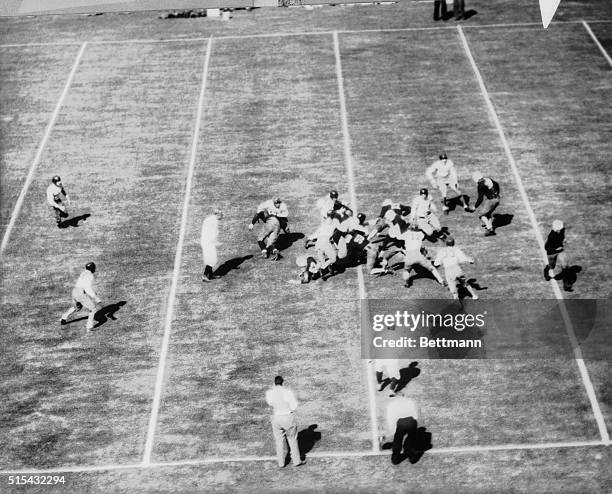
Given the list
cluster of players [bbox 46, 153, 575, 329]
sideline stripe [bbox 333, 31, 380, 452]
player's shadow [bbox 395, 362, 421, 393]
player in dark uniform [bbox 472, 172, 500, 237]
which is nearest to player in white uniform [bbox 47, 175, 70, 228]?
cluster of players [bbox 46, 153, 575, 329]

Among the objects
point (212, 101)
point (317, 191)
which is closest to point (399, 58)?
point (212, 101)

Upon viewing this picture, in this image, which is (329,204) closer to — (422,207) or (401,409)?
(422,207)

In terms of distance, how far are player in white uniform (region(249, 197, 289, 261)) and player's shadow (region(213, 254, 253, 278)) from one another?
1.95 feet

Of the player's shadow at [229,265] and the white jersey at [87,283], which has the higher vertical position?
the white jersey at [87,283]

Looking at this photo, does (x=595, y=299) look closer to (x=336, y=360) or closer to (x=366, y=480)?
(x=336, y=360)

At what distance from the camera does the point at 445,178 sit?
28.9 meters

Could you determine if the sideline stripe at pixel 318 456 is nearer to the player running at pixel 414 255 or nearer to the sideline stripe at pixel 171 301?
the sideline stripe at pixel 171 301

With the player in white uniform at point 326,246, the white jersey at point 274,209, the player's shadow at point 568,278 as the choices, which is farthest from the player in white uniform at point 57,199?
the player's shadow at point 568,278

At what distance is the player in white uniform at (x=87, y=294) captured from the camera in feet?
81.7

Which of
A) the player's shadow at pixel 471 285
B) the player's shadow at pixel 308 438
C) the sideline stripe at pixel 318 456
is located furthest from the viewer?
the player's shadow at pixel 471 285

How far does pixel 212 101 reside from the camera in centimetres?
3603

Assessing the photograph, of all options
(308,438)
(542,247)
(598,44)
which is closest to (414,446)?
(308,438)

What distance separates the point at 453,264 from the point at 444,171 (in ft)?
15.2

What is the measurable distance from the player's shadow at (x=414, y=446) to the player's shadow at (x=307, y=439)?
4.48 feet
